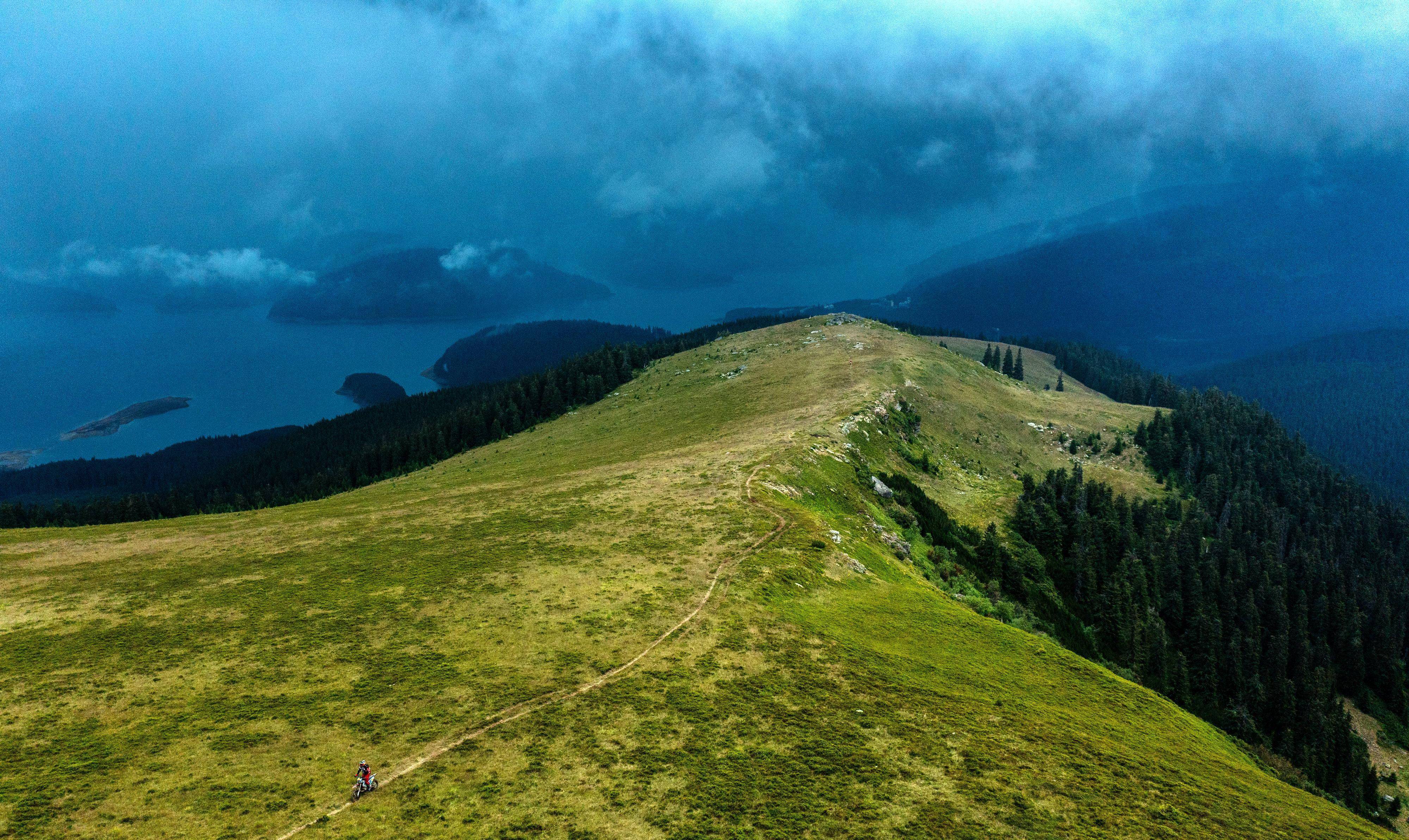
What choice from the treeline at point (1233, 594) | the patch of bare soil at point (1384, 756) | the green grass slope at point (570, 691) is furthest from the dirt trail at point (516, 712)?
the patch of bare soil at point (1384, 756)

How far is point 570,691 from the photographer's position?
35.6 m

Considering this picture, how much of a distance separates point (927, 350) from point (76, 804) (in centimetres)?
17069

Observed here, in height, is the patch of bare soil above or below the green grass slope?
below

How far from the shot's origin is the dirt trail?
2694 centimetres

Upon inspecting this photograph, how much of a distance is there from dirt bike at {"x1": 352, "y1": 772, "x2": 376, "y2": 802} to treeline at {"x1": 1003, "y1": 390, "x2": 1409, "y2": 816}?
73348mm

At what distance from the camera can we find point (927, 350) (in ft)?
557

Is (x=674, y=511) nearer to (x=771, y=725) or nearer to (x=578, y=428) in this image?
(x=771, y=725)

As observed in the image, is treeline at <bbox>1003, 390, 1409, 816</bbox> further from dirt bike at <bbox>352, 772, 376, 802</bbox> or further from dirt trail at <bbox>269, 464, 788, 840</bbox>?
dirt bike at <bbox>352, 772, 376, 802</bbox>

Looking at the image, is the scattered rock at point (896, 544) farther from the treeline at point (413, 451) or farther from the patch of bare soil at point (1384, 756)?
the treeline at point (413, 451)

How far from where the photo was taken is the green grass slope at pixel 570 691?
2781 cm

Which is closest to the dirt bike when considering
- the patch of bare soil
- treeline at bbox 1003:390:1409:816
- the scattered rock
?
the scattered rock

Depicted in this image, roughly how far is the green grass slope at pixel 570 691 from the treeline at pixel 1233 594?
41.1 meters

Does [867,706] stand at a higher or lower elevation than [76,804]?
lower

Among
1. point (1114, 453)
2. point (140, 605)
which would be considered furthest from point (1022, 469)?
point (140, 605)
